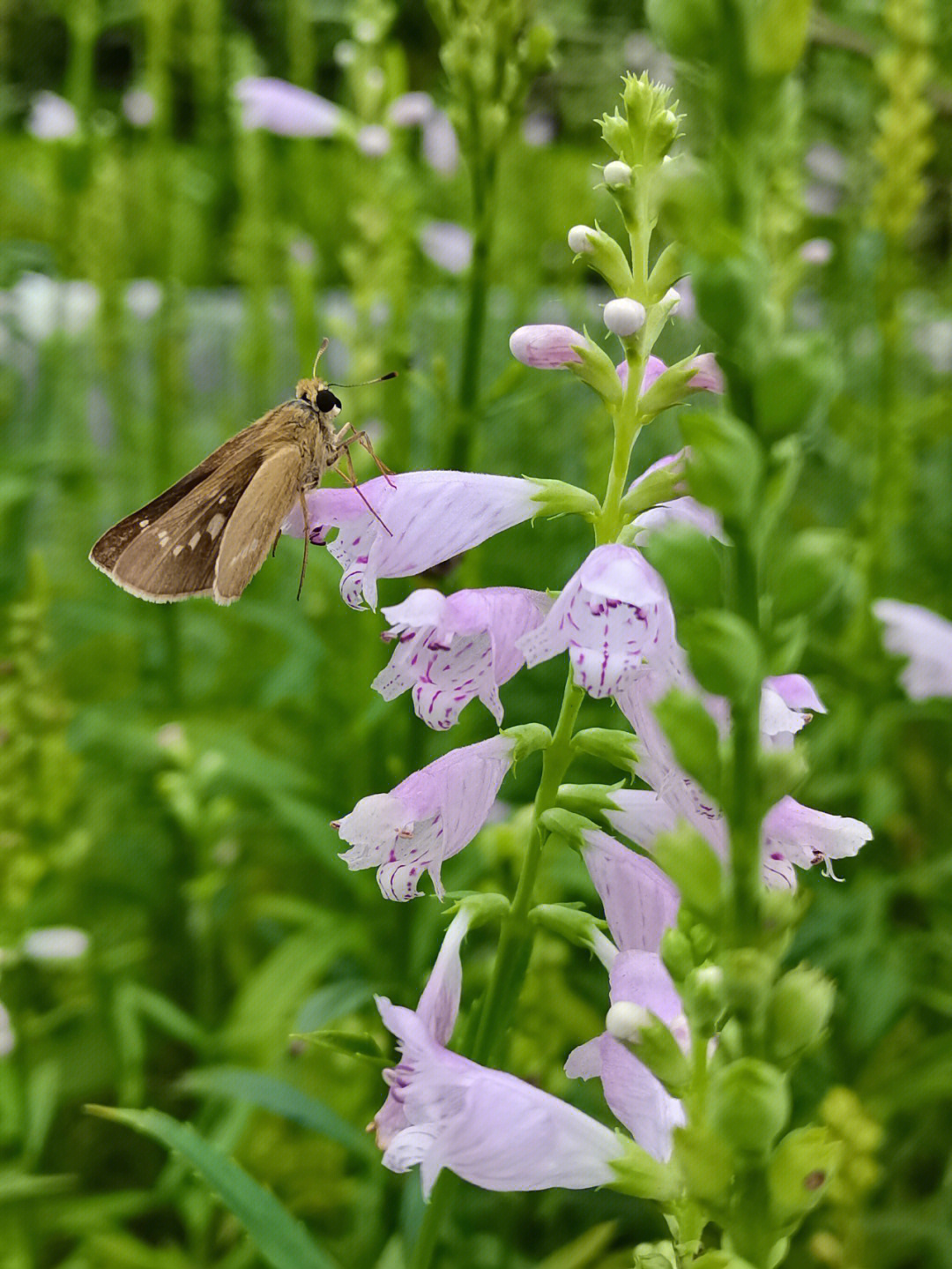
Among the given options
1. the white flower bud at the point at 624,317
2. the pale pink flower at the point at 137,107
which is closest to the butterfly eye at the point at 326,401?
the white flower bud at the point at 624,317

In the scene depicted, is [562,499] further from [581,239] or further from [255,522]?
[255,522]

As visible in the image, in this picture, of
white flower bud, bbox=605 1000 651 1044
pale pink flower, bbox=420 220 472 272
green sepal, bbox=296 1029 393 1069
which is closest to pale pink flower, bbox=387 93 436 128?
pale pink flower, bbox=420 220 472 272

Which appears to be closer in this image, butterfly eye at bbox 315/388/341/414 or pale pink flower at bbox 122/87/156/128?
butterfly eye at bbox 315/388/341/414

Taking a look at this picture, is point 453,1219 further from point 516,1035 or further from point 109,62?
point 109,62

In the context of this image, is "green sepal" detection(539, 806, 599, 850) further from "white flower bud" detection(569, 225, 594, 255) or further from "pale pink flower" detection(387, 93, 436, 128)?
"pale pink flower" detection(387, 93, 436, 128)

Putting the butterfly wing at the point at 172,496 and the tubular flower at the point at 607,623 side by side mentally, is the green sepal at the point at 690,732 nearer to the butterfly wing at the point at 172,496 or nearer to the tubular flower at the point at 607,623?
the tubular flower at the point at 607,623

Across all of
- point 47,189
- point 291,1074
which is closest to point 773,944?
point 291,1074

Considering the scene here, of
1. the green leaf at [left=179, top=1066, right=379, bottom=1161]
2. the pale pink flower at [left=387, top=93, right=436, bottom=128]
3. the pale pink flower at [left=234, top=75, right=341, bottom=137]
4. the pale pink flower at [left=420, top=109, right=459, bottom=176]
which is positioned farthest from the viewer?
the pale pink flower at [left=420, top=109, right=459, bottom=176]

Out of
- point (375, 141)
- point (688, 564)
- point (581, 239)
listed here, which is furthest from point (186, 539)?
point (375, 141)
